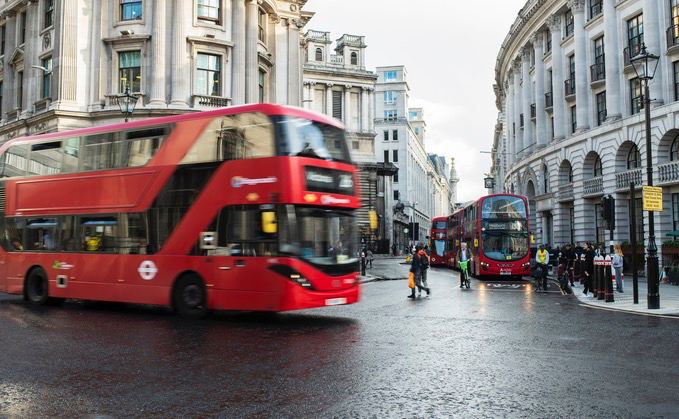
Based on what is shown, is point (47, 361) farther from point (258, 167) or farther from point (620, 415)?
point (620, 415)

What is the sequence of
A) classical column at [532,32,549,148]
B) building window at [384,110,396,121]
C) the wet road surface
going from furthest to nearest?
building window at [384,110,396,121] → classical column at [532,32,549,148] → the wet road surface

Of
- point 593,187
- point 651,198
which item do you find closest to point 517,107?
point 593,187

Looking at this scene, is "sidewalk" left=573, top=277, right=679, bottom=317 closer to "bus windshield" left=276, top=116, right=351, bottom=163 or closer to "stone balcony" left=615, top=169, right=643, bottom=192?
"bus windshield" left=276, top=116, right=351, bottom=163

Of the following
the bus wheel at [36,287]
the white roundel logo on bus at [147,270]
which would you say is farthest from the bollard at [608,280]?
the bus wheel at [36,287]

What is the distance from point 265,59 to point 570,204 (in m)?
23.0

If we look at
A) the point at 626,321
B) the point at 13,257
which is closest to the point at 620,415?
the point at 626,321

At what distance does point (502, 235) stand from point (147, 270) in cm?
1865

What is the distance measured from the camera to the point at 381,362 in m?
8.41

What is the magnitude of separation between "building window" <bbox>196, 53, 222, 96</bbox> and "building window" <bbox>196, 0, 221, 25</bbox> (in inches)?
78.3

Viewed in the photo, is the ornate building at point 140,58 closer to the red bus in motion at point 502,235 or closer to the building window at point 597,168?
the red bus in motion at point 502,235

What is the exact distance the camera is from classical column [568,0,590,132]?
132ft

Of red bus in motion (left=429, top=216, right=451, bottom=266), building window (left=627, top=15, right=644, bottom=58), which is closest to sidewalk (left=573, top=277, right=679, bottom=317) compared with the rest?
building window (left=627, top=15, right=644, bottom=58)

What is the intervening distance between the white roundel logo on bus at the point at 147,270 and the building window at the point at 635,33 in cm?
3086

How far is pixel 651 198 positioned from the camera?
16.2 metres
